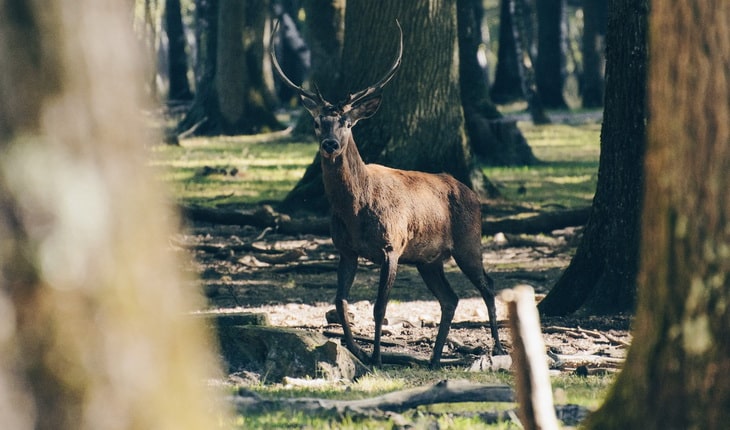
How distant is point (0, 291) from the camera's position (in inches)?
135

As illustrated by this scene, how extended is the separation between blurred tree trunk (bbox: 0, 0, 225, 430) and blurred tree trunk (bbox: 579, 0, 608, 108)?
36045 mm

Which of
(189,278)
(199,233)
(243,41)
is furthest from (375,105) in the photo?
(243,41)

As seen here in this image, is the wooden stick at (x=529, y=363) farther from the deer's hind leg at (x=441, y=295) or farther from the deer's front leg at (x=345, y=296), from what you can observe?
the deer's hind leg at (x=441, y=295)

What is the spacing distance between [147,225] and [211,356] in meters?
5.67

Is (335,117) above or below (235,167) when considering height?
above

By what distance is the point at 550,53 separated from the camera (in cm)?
3903

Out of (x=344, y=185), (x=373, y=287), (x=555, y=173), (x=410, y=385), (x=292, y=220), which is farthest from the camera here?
(x=555, y=173)

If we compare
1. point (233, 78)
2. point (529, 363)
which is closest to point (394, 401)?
point (529, 363)

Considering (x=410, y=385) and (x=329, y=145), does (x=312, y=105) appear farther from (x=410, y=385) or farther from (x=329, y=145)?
(x=410, y=385)

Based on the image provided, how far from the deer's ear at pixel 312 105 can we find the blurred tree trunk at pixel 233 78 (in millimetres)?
18268

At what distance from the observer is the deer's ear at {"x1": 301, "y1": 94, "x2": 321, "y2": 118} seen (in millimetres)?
10422

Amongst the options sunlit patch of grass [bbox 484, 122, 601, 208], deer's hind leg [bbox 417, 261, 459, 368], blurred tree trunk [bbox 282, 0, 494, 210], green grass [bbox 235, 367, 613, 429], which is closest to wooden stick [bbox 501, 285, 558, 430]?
green grass [bbox 235, 367, 613, 429]

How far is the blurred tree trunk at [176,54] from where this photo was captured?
41.2 meters

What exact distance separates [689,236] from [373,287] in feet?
29.6
